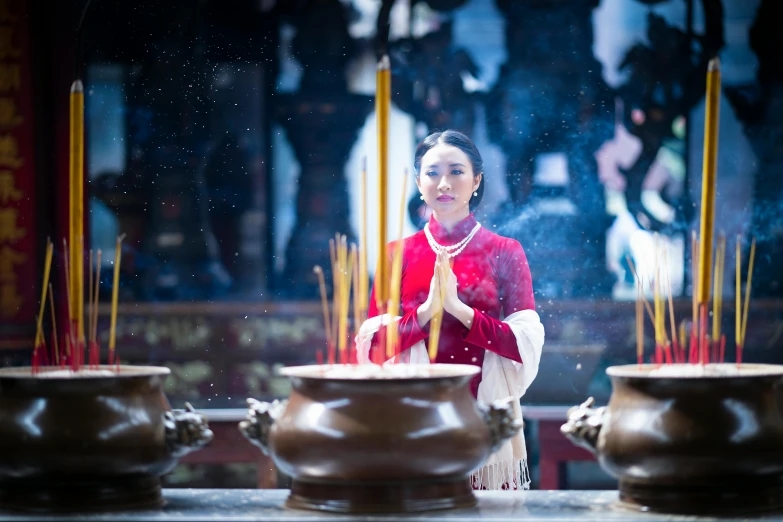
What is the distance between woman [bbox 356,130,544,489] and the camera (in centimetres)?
197

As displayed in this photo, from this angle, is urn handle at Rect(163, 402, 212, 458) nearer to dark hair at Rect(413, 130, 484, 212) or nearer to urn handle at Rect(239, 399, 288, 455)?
urn handle at Rect(239, 399, 288, 455)

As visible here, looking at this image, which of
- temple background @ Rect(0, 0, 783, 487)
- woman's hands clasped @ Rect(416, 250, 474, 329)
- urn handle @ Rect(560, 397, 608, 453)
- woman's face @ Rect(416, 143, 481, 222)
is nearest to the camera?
urn handle @ Rect(560, 397, 608, 453)

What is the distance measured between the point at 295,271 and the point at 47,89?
102 centimetres

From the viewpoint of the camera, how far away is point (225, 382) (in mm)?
3699

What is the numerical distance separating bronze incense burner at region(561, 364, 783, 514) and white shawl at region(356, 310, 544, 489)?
68 centimetres

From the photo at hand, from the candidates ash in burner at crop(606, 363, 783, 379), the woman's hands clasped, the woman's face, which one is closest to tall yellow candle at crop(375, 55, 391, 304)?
ash in burner at crop(606, 363, 783, 379)

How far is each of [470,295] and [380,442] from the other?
2.76 feet

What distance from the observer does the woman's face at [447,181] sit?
6.76ft

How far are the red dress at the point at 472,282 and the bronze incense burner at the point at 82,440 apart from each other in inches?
28.0

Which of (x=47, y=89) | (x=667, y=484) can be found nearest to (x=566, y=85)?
(x=47, y=89)

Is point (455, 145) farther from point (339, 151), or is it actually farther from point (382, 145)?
point (339, 151)

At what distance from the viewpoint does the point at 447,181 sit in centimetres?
206

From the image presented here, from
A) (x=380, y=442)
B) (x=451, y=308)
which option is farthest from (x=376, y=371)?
(x=451, y=308)

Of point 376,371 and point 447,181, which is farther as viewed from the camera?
point 447,181
